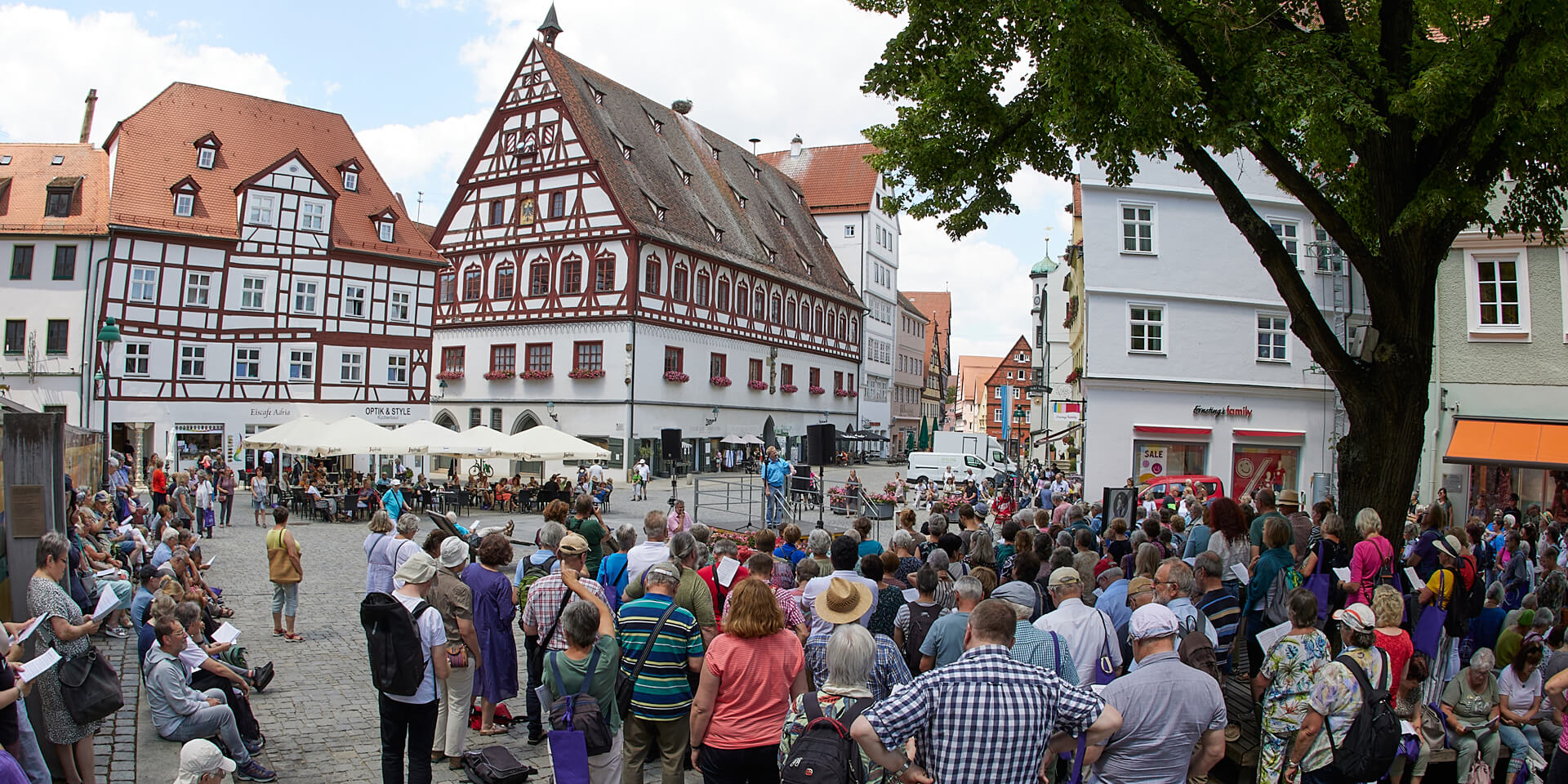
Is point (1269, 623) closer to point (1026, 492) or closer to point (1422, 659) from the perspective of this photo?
point (1422, 659)

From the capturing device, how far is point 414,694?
5582 mm

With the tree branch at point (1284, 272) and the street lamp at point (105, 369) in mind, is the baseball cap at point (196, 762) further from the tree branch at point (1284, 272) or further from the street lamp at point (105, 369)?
the street lamp at point (105, 369)

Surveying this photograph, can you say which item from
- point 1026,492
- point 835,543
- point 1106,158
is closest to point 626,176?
point 1026,492

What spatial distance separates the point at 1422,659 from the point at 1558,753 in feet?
2.71

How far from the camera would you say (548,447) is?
24.9 metres

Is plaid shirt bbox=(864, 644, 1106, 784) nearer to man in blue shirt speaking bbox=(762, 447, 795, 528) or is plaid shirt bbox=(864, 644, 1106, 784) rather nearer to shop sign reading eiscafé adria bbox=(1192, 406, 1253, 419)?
man in blue shirt speaking bbox=(762, 447, 795, 528)

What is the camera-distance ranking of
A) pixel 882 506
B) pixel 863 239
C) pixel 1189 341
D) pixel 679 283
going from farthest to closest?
1. pixel 863 239
2. pixel 679 283
3. pixel 882 506
4. pixel 1189 341

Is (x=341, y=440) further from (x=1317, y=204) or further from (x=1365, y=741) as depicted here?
(x=1365, y=741)

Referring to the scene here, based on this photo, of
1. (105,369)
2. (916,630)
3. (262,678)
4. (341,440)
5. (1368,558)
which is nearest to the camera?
(916,630)

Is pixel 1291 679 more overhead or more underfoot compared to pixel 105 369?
more underfoot

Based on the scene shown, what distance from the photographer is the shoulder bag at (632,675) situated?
5281mm

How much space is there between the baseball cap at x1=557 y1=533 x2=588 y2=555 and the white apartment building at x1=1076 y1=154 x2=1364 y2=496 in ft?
62.5

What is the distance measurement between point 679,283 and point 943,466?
13.1 meters

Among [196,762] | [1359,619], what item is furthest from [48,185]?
[1359,619]
